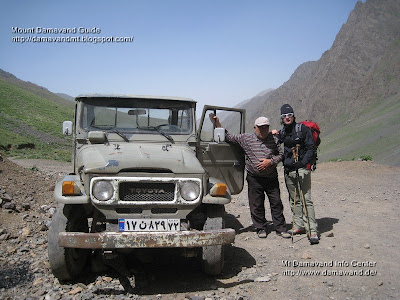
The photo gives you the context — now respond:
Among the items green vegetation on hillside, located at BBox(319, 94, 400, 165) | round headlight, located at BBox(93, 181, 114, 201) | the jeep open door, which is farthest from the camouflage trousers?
green vegetation on hillside, located at BBox(319, 94, 400, 165)

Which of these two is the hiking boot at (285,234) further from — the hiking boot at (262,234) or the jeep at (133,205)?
the jeep at (133,205)

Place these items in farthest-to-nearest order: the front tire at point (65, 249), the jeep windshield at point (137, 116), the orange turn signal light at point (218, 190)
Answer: the jeep windshield at point (137, 116), the orange turn signal light at point (218, 190), the front tire at point (65, 249)

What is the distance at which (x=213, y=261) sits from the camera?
4.68 m

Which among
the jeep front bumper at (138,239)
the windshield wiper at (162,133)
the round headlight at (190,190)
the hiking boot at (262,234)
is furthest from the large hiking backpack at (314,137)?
the jeep front bumper at (138,239)

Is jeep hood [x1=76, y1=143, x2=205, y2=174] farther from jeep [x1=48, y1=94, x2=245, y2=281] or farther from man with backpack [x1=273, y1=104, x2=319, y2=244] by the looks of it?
man with backpack [x1=273, y1=104, x2=319, y2=244]

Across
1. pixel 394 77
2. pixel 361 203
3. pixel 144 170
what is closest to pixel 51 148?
pixel 361 203

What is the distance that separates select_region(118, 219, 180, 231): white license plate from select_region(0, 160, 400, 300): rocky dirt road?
2.45 feet

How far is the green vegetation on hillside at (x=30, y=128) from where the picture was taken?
93.3 feet

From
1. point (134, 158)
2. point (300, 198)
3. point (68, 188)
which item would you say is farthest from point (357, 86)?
point (68, 188)

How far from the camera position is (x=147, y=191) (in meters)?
4.41

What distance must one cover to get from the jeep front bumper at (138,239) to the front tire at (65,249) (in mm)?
386

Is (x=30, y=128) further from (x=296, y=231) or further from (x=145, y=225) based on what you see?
(x=145, y=225)

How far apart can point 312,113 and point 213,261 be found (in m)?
54.5

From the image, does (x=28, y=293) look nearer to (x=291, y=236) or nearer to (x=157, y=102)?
(x=157, y=102)
